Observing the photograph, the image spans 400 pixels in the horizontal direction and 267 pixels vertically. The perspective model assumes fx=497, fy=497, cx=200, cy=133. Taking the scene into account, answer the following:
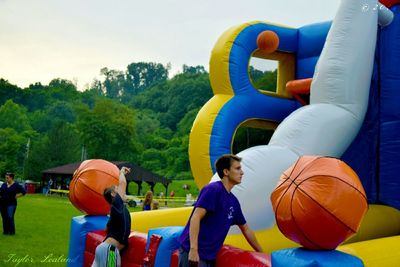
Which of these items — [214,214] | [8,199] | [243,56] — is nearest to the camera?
[214,214]

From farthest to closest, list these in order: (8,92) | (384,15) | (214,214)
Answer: (8,92) → (384,15) → (214,214)

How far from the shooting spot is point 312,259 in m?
2.21

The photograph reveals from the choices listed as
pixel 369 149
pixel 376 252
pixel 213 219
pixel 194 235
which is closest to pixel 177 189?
pixel 369 149

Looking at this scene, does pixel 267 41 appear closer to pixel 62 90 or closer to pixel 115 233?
pixel 115 233

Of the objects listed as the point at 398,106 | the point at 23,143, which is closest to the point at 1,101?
the point at 23,143

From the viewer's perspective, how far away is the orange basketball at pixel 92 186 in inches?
168

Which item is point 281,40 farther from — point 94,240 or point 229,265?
point 229,265

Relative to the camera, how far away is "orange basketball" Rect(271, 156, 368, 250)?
2279mm

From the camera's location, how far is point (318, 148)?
406 cm

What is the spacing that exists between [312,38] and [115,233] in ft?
13.0

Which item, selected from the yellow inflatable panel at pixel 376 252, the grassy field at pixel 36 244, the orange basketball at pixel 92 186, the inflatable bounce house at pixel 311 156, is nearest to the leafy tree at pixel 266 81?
the inflatable bounce house at pixel 311 156

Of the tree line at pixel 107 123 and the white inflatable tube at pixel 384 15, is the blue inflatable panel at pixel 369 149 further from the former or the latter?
the tree line at pixel 107 123

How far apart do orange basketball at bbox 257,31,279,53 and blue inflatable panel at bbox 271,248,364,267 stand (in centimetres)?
399

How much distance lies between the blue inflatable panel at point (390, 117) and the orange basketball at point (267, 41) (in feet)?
5.12
